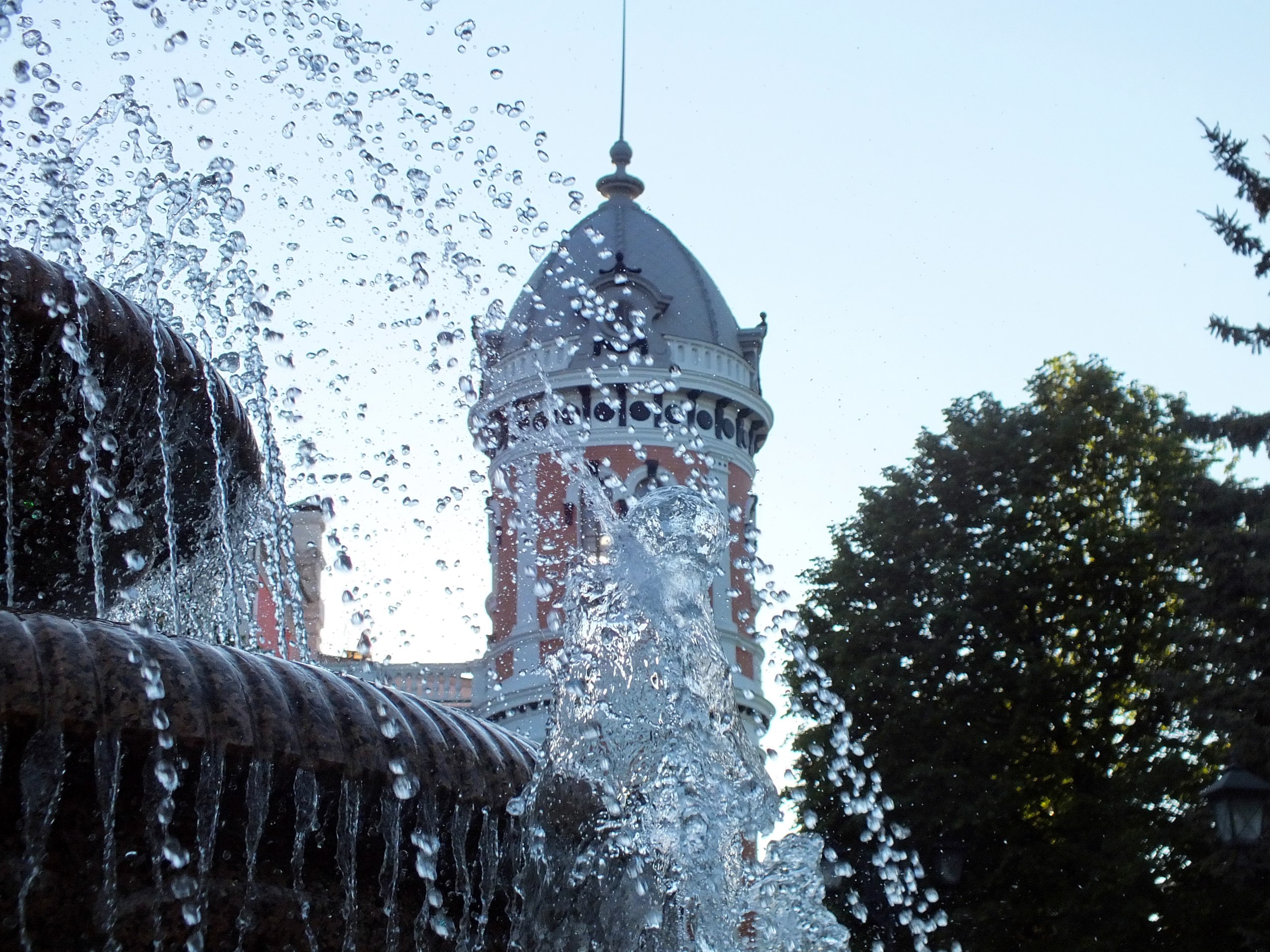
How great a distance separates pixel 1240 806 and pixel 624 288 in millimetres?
22608

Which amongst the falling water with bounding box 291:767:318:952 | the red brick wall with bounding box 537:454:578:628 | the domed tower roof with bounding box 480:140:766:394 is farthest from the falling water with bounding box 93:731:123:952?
the domed tower roof with bounding box 480:140:766:394

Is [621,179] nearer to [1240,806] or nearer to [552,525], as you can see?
[552,525]

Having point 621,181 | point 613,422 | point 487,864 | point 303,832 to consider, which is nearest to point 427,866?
point 487,864

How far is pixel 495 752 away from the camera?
14.8ft

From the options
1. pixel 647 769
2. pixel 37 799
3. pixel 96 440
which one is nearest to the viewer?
pixel 37 799

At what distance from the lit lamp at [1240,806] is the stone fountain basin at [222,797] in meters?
5.08

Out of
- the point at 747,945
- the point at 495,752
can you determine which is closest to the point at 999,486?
the point at 747,945

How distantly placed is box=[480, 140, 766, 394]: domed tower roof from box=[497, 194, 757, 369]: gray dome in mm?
20

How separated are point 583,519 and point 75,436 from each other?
21136 mm

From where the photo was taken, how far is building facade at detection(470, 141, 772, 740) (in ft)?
90.8

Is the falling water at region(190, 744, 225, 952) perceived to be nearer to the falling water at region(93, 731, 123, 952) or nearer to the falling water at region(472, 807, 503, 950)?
the falling water at region(93, 731, 123, 952)

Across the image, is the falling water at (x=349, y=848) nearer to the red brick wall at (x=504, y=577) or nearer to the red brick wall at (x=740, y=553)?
the red brick wall at (x=504, y=577)

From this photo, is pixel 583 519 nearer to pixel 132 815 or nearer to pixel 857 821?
pixel 857 821

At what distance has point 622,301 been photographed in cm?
3003
